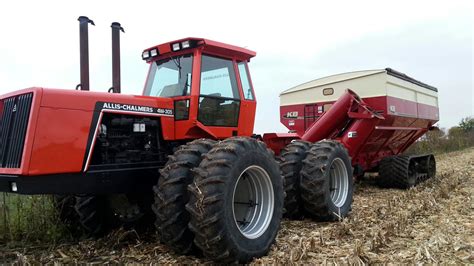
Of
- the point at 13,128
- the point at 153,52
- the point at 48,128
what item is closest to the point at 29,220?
the point at 13,128

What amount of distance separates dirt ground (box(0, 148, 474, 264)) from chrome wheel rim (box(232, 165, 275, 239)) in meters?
0.38

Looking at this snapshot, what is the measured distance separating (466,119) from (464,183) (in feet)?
125

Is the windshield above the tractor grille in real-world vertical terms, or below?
above

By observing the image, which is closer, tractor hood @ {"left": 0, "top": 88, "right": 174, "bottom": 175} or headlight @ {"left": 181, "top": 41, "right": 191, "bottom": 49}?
tractor hood @ {"left": 0, "top": 88, "right": 174, "bottom": 175}

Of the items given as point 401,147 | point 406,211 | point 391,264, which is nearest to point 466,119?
point 401,147

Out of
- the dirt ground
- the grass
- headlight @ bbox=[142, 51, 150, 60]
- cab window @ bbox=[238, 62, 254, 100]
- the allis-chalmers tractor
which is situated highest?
headlight @ bbox=[142, 51, 150, 60]

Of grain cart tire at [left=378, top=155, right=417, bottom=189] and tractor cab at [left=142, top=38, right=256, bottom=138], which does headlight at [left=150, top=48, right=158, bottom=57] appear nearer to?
tractor cab at [left=142, top=38, right=256, bottom=138]

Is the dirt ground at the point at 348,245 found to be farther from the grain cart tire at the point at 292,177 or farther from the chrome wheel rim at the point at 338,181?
the chrome wheel rim at the point at 338,181

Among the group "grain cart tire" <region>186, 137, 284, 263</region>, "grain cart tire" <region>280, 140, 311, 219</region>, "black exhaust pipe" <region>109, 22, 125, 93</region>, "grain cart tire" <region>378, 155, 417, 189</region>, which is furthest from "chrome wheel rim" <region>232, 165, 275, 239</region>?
"grain cart tire" <region>378, 155, 417, 189</region>

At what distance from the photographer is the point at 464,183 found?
9.89 m

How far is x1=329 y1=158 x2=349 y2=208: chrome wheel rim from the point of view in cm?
678

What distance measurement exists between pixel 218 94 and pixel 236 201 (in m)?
1.40

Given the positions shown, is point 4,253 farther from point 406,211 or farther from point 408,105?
point 408,105

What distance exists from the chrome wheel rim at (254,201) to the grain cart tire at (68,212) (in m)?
2.36
